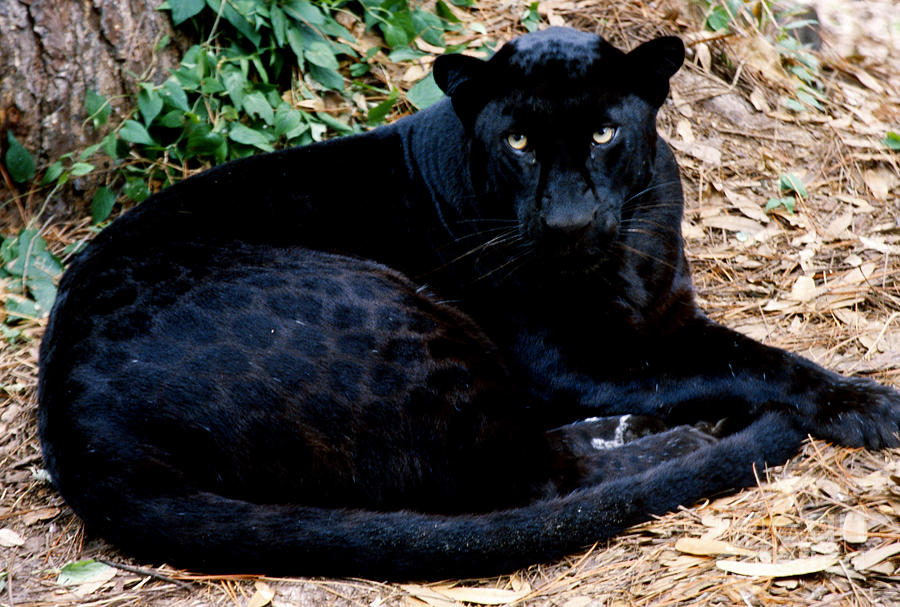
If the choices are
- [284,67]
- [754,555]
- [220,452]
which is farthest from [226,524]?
[284,67]

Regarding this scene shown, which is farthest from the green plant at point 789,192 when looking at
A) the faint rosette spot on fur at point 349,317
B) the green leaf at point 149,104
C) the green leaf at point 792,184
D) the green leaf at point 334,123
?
the green leaf at point 149,104

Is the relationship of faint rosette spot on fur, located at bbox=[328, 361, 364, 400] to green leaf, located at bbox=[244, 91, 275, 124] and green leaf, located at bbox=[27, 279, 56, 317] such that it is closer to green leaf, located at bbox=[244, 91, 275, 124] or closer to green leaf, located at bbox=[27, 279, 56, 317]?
green leaf, located at bbox=[27, 279, 56, 317]

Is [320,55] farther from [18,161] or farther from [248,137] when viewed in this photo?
[18,161]

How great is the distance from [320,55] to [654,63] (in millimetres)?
1687

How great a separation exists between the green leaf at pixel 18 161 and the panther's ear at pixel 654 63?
7.41 ft

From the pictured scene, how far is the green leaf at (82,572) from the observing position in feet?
7.56

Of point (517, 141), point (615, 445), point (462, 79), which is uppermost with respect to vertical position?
point (462, 79)

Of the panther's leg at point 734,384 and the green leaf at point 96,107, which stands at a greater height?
the green leaf at point 96,107

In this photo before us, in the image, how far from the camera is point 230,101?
382 centimetres

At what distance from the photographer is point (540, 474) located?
8.46ft

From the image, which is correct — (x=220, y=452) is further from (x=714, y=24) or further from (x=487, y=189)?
(x=714, y=24)

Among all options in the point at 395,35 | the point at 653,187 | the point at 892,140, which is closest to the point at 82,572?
the point at 653,187

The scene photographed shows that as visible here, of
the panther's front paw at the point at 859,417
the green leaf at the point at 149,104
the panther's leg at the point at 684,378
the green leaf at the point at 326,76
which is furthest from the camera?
the green leaf at the point at 326,76

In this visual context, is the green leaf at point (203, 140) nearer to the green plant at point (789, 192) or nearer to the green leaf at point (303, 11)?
the green leaf at point (303, 11)
